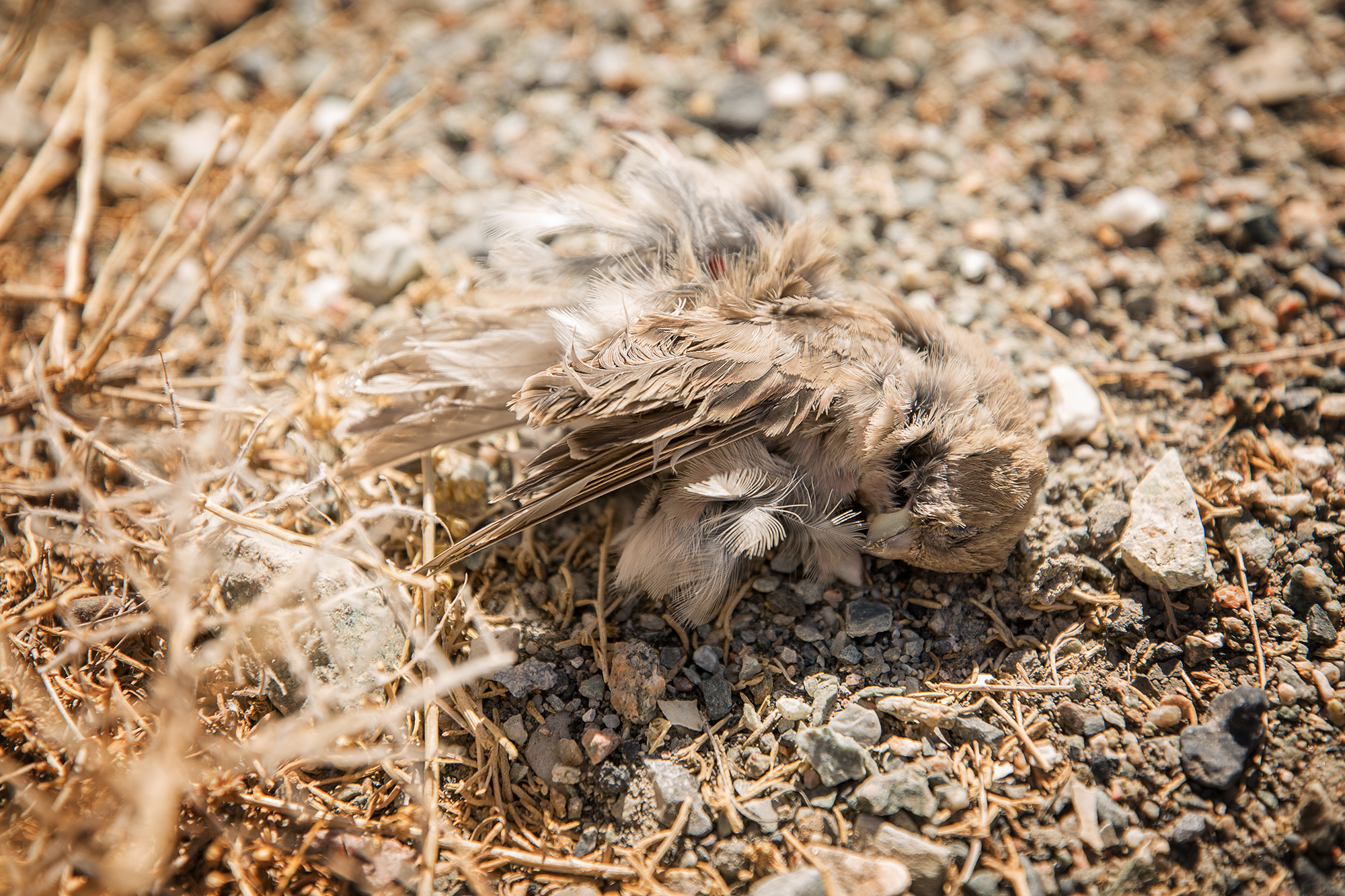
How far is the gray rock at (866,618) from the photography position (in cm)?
231

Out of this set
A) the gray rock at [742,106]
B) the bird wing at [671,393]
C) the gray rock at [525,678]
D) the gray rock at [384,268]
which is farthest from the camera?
the gray rock at [742,106]

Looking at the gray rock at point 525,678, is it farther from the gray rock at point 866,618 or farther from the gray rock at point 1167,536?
the gray rock at point 1167,536

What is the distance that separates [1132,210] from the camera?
2.97m

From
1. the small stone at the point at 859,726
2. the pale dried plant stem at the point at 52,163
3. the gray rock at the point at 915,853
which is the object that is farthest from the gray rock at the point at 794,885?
the pale dried plant stem at the point at 52,163

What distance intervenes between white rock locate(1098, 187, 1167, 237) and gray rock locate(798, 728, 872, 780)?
2353 mm

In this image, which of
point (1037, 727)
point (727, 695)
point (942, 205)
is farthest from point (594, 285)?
point (1037, 727)

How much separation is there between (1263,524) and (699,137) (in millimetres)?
2588

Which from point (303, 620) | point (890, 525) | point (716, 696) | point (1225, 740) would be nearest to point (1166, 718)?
point (1225, 740)

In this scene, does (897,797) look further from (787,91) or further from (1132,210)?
(787,91)

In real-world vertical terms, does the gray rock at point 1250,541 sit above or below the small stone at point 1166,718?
above

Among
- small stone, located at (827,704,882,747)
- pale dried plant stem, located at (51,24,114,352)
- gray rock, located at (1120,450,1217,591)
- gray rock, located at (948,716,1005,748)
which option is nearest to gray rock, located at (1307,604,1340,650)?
gray rock, located at (1120,450,1217,591)

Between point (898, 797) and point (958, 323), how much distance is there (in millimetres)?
1689

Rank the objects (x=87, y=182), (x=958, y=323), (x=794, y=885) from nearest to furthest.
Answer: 1. (x=794, y=885)
2. (x=958, y=323)
3. (x=87, y=182)

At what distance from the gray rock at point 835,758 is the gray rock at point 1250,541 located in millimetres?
1286
